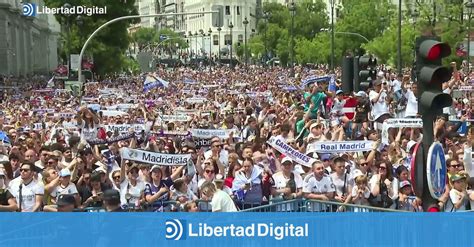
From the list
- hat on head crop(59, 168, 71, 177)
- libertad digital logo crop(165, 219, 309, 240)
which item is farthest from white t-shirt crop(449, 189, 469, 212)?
hat on head crop(59, 168, 71, 177)

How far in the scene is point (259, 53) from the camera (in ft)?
521

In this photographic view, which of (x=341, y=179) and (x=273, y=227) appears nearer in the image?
(x=273, y=227)

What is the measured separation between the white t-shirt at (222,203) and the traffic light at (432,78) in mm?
2421

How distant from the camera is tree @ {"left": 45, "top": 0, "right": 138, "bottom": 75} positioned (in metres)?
71.5

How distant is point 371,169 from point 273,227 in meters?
3.76

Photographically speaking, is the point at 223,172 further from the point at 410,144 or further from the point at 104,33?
the point at 104,33

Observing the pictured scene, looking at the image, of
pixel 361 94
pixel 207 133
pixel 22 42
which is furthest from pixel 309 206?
pixel 22 42

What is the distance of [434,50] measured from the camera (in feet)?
37.2

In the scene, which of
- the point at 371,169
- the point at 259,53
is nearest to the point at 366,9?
the point at 259,53

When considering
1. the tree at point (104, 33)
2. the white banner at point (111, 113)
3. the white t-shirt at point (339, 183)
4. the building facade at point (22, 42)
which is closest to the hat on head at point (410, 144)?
the white t-shirt at point (339, 183)

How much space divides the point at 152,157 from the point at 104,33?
5890 centimetres

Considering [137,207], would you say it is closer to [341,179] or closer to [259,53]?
[341,179]

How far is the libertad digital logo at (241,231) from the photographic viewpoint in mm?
11367

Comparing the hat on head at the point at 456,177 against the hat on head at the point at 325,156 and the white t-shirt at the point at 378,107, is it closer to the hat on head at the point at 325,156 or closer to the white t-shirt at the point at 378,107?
the hat on head at the point at 325,156
